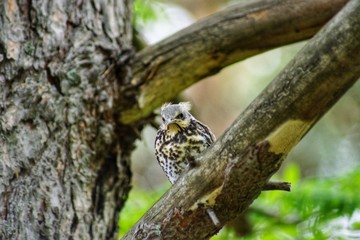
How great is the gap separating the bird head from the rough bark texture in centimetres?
26

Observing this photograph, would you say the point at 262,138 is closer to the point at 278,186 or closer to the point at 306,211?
the point at 278,186

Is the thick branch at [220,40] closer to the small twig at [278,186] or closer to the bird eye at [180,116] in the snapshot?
the bird eye at [180,116]

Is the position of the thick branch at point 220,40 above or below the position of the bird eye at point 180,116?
above

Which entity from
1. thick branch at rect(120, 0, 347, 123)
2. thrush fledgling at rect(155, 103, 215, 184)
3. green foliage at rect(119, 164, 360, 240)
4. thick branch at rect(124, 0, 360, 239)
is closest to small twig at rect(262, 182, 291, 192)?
thick branch at rect(124, 0, 360, 239)

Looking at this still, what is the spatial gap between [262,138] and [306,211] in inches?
70.9

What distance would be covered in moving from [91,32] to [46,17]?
243mm

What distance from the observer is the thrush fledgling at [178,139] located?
329 centimetres

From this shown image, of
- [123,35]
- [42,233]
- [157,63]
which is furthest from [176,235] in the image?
[123,35]

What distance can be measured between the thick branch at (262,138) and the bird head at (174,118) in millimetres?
807

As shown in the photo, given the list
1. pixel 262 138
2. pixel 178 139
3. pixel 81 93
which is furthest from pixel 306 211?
pixel 262 138

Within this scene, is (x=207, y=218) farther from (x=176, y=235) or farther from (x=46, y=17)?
(x=46, y=17)

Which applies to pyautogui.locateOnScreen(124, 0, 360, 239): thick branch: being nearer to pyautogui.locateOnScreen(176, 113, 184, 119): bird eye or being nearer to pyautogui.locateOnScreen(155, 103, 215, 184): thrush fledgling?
pyautogui.locateOnScreen(155, 103, 215, 184): thrush fledgling

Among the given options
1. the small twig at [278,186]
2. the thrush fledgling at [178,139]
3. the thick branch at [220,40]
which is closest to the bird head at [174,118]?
the thrush fledgling at [178,139]

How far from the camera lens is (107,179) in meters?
3.40
